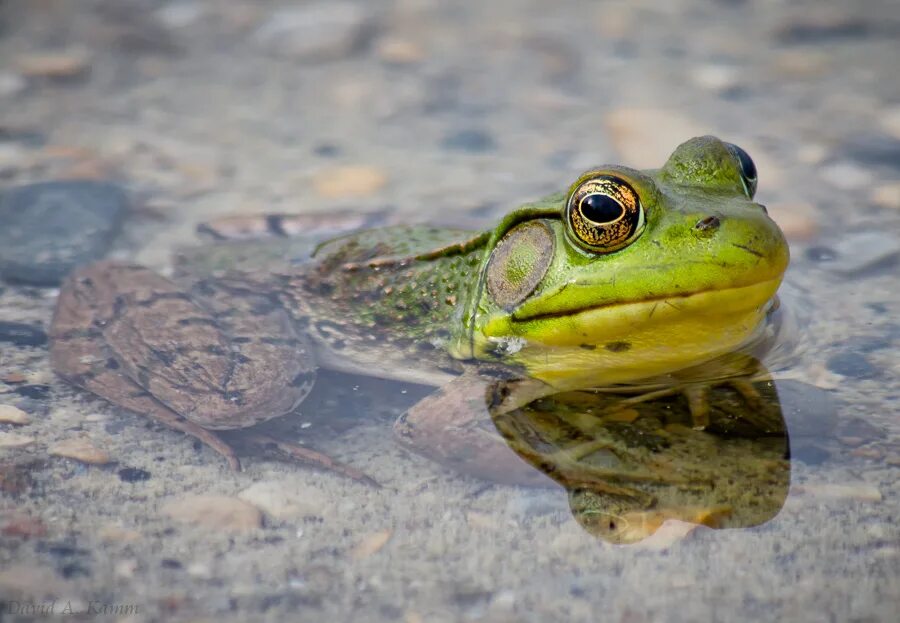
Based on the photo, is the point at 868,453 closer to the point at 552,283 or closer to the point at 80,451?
the point at 552,283

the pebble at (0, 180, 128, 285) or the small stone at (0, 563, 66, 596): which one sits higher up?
the pebble at (0, 180, 128, 285)

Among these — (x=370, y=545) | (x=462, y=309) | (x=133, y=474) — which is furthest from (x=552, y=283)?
(x=133, y=474)

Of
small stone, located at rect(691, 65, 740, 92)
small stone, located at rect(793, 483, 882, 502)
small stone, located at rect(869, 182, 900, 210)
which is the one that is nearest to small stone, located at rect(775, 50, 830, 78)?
small stone, located at rect(691, 65, 740, 92)

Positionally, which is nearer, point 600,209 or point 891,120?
point 600,209

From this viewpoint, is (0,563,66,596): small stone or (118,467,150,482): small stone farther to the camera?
(118,467,150,482): small stone

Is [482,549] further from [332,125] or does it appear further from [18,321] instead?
[332,125]

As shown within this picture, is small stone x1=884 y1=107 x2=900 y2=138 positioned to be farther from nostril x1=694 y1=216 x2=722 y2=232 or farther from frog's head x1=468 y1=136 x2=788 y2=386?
nostril x1=694 y1=216 x2=722 y2=232

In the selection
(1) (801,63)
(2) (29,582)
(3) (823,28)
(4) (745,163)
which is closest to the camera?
(2) (29,582)
